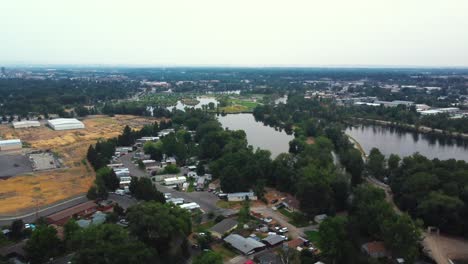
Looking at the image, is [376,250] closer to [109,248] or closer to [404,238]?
[404,238]

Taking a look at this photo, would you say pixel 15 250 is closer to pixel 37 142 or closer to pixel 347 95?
pixel 37 142

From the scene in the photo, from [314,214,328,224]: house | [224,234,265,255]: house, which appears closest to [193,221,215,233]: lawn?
[224,234,265,255]: house

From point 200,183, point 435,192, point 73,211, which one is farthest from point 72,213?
point 435,192

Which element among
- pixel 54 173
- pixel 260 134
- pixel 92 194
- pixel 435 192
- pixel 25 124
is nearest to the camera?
pixel 435 192

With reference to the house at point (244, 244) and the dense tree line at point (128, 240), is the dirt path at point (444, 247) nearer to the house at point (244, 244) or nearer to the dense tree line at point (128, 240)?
the house at point (244, 244)

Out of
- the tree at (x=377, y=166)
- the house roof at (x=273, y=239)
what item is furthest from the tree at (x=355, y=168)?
the house roof at (x=273, y=239)

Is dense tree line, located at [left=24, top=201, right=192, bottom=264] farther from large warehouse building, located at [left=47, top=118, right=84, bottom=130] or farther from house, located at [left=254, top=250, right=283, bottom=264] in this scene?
large warehouse building, located at [left=47, top=118, right=84, bottom=130]

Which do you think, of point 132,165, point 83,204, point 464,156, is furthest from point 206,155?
point 464,156
